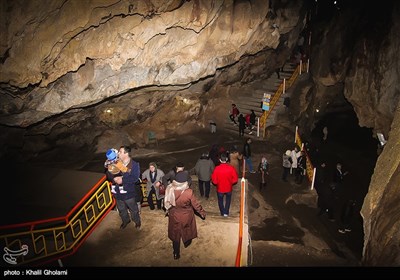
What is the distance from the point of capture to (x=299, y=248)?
8914 mm

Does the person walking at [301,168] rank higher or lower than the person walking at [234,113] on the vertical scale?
lower

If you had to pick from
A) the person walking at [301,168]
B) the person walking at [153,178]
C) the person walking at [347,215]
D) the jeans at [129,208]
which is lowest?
the person walking at [347,215]

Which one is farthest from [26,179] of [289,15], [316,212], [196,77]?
[289,15]

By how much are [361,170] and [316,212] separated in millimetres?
7036

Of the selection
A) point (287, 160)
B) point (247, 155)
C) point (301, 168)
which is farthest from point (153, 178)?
point (301, 168)

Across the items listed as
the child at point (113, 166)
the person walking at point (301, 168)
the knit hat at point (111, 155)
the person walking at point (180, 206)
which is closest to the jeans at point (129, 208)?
the child at point (113, 166)

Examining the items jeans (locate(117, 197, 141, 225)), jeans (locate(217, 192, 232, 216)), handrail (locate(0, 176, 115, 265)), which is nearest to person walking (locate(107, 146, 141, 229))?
jeans (locate(117, 197, 141, 225))

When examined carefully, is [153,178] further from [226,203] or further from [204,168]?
[226,203]

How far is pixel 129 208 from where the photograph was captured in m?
7.29

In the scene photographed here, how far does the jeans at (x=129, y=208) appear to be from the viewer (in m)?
7.21

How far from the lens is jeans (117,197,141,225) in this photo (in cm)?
721

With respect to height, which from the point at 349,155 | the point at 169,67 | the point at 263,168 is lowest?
the point at 349,155

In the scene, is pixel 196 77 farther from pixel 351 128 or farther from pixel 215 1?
pixel 351 128

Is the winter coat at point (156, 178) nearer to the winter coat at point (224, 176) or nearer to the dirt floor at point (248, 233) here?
the dirt floor at point (248, 233)
